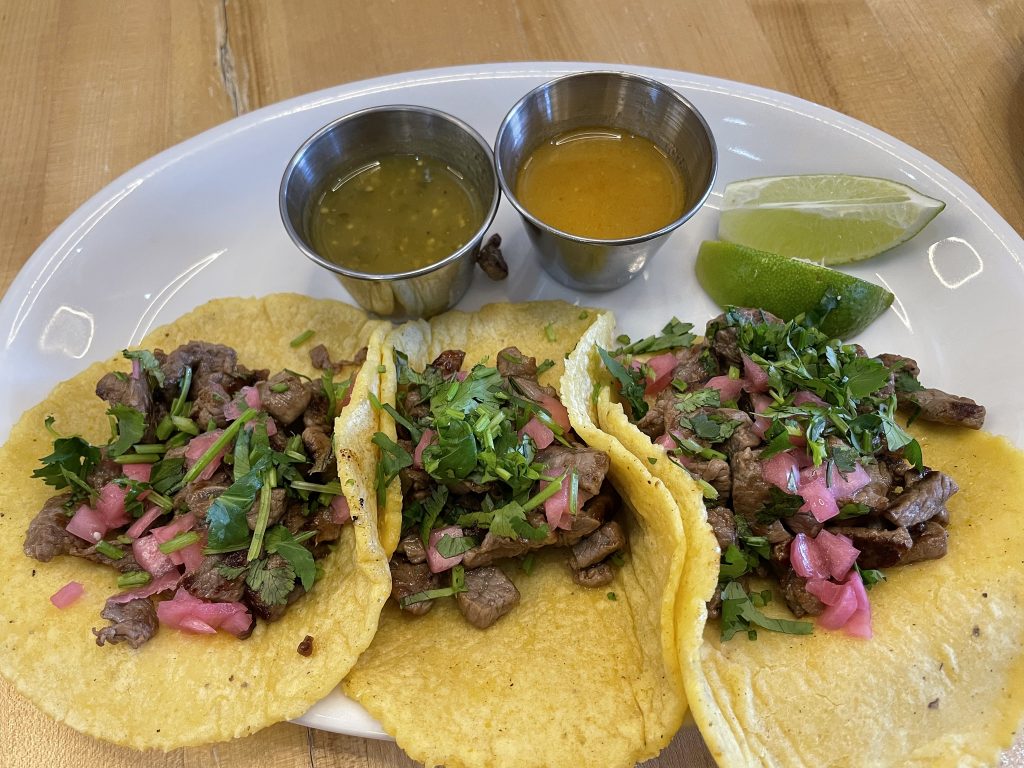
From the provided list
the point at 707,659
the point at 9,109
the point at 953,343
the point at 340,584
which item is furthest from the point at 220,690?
the point at 9,109

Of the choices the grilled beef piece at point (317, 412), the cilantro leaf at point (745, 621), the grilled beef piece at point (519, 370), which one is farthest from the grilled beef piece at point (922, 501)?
the grilled beef piece at point (317, 412)

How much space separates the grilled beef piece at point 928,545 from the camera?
2518 millimetres

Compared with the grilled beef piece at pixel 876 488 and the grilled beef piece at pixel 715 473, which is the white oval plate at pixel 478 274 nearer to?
the grilled beef piece at pixel 876 488

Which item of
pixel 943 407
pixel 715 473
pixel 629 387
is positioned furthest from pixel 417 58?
pixel 943 407

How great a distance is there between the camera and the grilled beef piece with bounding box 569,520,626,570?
2.64 metres

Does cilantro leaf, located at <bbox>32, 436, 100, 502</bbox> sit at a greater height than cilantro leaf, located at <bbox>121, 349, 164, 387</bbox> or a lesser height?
lesser

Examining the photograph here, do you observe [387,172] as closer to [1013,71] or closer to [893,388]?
[893,388]

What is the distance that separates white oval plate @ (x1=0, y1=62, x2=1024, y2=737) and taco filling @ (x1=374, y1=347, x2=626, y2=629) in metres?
0.88

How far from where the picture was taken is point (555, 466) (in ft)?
8.51

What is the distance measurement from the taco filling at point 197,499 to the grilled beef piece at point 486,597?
55 centimetres

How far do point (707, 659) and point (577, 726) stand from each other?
505 mm

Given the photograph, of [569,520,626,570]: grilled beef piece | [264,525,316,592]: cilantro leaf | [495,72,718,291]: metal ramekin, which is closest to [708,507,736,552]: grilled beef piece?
[569,520,626,570]: grilled beef piece

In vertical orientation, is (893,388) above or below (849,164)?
below

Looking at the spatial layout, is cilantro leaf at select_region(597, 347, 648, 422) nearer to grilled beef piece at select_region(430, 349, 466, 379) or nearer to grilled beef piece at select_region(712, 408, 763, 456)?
grilled beef piece at select_region(712, 408, 763, 456)
